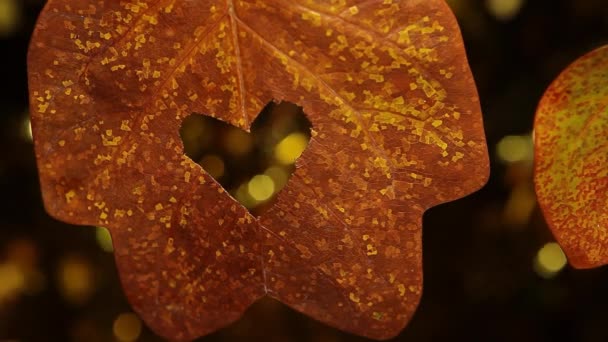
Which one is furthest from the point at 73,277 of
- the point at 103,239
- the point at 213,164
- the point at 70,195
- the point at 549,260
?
the point at 549,260

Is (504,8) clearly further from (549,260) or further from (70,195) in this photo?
(70,195)

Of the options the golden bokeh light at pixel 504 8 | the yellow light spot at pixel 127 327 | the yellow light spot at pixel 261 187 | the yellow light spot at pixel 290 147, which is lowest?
the yellow light spot at pixel 127 327

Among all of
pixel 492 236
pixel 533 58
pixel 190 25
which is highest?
pixel 190 25

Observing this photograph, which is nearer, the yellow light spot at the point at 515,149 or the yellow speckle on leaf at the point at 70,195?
the yellow speckle on leaf at the point at 70,195

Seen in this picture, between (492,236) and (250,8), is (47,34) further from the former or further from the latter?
(492,236)

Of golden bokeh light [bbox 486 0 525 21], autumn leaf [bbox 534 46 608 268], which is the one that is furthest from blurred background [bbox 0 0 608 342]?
autumn leaf [bbox 534 46 608 268]

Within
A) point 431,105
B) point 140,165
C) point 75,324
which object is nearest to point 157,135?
point 140,165

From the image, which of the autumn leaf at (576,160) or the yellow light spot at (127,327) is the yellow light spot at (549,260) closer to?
the autumn leaf at (576,160)

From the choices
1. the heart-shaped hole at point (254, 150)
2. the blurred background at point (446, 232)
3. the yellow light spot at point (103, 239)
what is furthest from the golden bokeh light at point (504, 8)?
the yellow light spot at point (103, 239)
